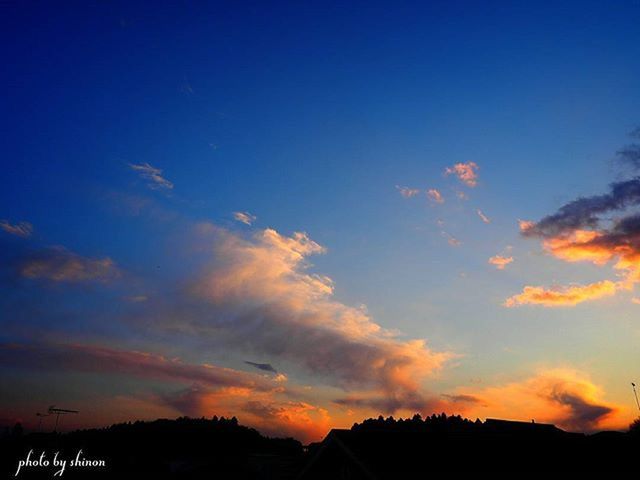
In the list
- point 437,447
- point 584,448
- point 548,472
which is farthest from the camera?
point 584,448

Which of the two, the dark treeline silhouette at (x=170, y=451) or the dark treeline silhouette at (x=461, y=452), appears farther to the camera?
the dark treeline silhouette at (x=170, y=451)

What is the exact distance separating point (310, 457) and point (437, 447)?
737 cm

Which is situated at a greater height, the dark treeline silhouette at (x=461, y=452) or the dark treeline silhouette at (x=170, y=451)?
the dark treeline silhouette at (x=461, y=452)

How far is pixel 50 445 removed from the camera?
8188 centimetres

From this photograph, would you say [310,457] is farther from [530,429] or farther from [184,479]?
[184,479]

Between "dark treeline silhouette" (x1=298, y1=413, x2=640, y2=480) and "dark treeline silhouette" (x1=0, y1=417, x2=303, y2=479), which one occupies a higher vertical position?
"dark treeline silhouette" (x1=298, y1=413, x2=640, y2=480)

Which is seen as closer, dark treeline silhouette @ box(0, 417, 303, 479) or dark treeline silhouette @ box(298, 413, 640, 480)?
dark treeline silhouette @ box(298, 413, 640, 480)

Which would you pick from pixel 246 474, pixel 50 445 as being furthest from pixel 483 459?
pixel 50 445

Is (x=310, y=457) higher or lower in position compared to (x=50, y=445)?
higher

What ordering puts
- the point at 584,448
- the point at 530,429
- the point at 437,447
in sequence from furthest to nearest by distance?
1. the point at 530,429
2. the point at 584,448
3. the point at 437,447

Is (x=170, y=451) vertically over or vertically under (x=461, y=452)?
under

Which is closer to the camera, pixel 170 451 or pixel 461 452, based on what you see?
pixel 461 452

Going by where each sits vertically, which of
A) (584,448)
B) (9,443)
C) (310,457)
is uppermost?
(584,448)

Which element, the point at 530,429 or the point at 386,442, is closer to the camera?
the point at 386,442
